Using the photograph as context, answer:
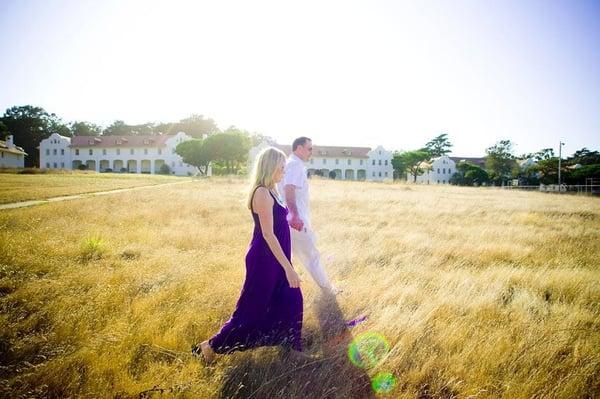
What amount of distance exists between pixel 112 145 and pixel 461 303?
83.4 m

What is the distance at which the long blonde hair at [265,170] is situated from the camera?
9.93 ft

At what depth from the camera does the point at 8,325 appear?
133 inches

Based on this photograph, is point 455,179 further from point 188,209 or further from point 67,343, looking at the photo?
point 67,343

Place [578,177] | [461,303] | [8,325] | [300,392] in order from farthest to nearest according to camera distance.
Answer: [578,177] → [461,303] → [8,325] → [300,392]

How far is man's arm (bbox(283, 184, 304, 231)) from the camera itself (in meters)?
4.09

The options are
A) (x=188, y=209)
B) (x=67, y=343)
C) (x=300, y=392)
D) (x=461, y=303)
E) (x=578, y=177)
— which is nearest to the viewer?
(x=300, y=392)

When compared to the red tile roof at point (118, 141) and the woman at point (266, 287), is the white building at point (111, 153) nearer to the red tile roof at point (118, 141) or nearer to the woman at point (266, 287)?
the red tile roof at point (118, 141)

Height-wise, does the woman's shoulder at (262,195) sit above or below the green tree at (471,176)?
below

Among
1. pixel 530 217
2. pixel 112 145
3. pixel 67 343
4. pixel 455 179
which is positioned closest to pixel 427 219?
pixel 530 217

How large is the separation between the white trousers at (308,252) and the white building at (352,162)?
72.7 metres

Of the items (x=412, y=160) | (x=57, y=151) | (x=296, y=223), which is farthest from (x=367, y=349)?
(x=57, y=151)

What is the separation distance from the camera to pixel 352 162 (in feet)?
266

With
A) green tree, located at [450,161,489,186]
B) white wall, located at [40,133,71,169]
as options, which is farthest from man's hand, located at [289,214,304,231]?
white wall, located at [40,133,71,169]

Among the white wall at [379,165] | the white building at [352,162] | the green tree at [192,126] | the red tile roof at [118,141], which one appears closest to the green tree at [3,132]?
the red tile roof at [118,141]
